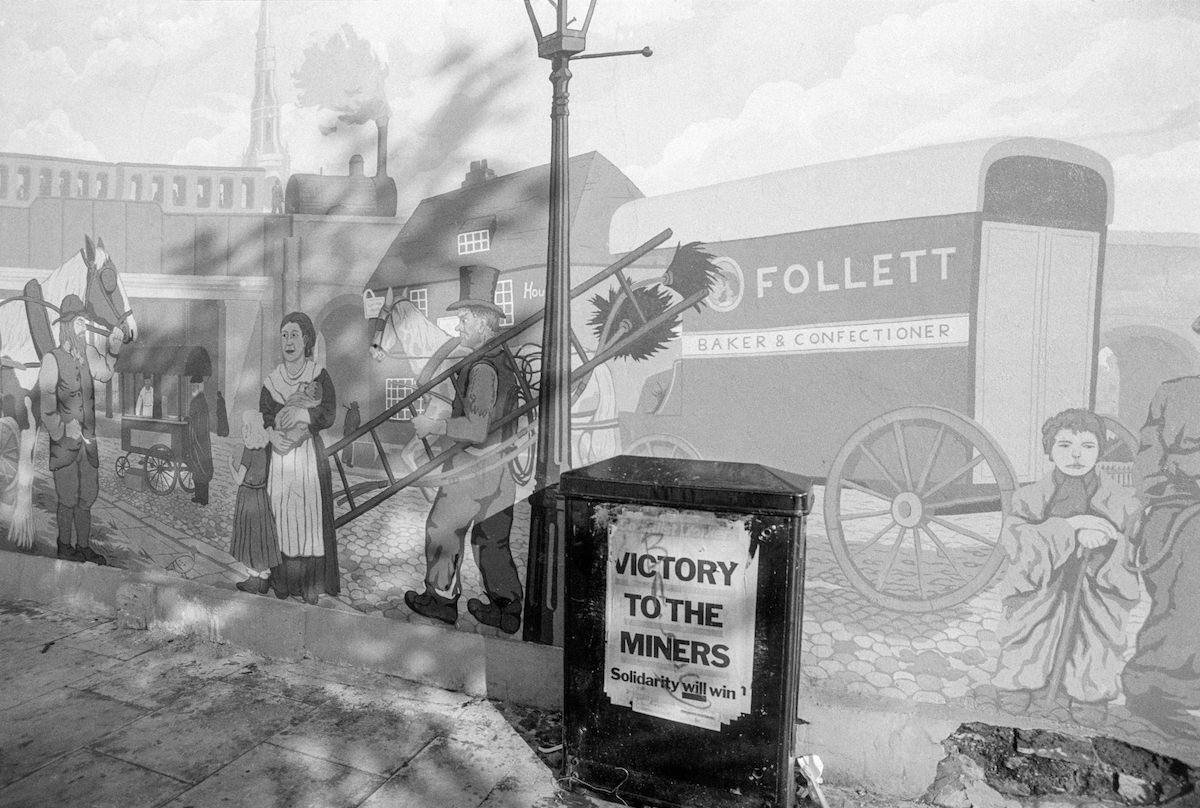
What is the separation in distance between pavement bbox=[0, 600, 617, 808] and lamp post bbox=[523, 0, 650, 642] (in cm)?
86

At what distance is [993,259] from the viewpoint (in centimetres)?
326

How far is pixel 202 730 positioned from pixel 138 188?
4175mm

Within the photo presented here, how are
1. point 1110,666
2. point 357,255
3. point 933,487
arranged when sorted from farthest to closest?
point 357,255 → point 933,487 → point 1110,666

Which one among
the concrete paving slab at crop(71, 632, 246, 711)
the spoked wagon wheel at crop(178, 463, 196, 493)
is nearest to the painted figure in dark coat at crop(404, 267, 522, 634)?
the concrete paving slab at crop(71, 632, 246, 711)

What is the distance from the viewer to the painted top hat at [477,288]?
4.37 meters

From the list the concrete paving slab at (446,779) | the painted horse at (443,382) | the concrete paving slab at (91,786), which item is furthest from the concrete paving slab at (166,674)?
the painted horse at (443,382)

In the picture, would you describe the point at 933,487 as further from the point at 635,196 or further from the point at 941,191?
the point at 635,196

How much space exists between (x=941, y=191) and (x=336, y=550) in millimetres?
4205

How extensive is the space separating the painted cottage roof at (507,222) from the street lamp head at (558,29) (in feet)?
2.00

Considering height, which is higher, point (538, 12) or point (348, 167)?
point (538, 12)

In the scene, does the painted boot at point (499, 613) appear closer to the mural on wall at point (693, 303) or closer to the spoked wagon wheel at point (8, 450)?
the mural on wall at point (693, 303)

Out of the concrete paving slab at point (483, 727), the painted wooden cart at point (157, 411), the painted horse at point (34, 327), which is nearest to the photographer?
the concrete paving slab at point (483, 727)

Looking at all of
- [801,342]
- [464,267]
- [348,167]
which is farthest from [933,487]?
[348,167]

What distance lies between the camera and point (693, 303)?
3818mm
